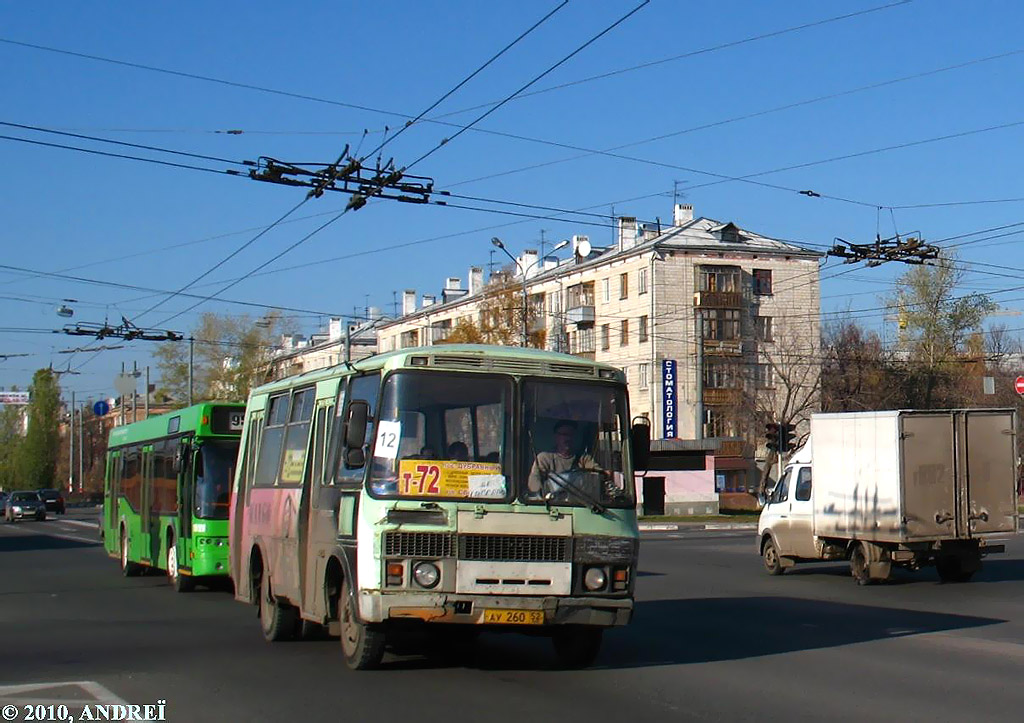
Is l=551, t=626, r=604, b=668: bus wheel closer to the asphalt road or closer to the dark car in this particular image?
the asphalt road

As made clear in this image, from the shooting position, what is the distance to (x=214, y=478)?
19797mm

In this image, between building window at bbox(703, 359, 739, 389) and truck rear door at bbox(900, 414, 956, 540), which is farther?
building window at bbox(703, 359, 739, 389)

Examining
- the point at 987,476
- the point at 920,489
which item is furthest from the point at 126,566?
the point at 987,476

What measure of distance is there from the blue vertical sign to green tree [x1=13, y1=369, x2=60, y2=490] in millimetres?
66248

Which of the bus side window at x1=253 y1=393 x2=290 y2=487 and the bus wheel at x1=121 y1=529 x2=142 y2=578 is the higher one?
the bus side window at x1=253 y1=393 x2=290 y2=487

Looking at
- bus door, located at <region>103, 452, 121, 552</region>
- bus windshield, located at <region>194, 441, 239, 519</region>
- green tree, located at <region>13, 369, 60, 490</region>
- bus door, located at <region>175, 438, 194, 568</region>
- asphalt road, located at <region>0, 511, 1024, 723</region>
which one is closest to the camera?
asphalt road, located at <region>0, 511, 1024, 723</region>

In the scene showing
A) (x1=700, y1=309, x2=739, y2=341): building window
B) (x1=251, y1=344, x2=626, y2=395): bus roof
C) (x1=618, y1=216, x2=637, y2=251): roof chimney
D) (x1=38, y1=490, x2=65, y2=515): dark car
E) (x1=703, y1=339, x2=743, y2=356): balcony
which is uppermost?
(x1=618, y1=216, x2=637, y2=251): roof chimney

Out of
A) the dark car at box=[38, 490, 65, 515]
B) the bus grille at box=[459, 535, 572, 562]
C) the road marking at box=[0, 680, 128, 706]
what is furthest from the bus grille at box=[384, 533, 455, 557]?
the dark car at box=[38, 490, 65, 515]

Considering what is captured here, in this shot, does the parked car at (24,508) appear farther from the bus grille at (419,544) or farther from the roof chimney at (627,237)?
the bus grille at (419,544)

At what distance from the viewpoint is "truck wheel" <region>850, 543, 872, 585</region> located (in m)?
21.1

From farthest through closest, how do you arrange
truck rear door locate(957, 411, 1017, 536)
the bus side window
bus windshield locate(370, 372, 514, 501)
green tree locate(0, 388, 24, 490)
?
1. green tree locate(0, 388, 24, 490)
2. truck rear door locate(957, 411, 1017, 536)
3. the bus side window
4. bus windshield locate(370, 372, 514, 501)

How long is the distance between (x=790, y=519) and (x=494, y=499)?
1345 cm

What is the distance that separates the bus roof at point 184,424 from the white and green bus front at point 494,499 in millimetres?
9657

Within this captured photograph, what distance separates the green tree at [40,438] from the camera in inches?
4382
